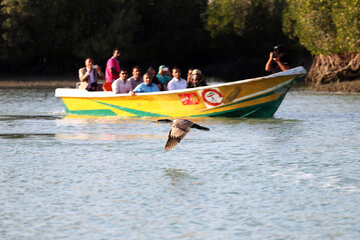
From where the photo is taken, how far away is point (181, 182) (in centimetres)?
916

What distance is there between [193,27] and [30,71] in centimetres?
1359

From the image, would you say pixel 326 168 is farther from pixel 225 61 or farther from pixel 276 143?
pixel 225 61

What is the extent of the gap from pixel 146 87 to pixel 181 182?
7816 mm

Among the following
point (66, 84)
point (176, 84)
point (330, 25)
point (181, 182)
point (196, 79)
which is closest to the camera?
point (181, 182)

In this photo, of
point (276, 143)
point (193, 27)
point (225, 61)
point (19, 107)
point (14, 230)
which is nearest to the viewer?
point (14, 230)

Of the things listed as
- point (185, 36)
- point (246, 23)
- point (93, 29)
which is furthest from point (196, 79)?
point (246, 23)

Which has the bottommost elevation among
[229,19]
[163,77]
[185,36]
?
[163,77]

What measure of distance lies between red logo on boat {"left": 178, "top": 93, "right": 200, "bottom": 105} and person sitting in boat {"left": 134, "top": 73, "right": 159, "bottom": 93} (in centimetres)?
79

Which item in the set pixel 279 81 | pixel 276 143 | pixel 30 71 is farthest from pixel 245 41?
pixel 276 143

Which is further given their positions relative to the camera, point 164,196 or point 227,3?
point 227,3

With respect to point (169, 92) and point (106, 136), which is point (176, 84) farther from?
point (106, 136)

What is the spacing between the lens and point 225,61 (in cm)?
6256

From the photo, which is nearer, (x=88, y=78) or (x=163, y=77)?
(x=163, y=77)

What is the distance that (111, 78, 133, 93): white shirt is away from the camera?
55.6ft
